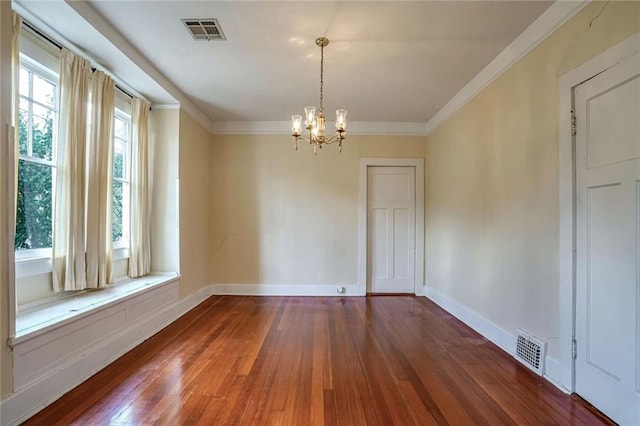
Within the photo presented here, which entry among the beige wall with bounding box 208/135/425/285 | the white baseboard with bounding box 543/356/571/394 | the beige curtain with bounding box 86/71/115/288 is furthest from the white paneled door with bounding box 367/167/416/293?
the beige curtain with bounding box 86/71/115/288

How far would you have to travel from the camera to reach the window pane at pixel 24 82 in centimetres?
228

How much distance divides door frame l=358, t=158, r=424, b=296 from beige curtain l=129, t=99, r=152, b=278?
299 centimetres

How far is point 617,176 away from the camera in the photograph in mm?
1854

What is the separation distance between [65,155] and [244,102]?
221 centimetres

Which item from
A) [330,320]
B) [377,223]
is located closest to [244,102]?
[377,223]

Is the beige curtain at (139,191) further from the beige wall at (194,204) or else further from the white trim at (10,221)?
the white trim at (10,221)

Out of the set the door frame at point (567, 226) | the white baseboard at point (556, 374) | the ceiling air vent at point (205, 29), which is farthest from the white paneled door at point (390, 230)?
the ceiling air vent at point (205, 29)

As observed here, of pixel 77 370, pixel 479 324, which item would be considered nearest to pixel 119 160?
pixel 77 370

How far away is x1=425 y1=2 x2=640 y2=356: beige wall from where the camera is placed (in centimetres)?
220

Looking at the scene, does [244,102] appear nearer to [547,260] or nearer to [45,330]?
[45,330]

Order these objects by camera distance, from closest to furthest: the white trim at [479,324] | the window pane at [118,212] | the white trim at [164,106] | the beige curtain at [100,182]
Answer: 1. the beige curtain at [100,182]
2. the white trim at [479,324]
3. the window pane at [118,212]
4. the white trim at [164,106]

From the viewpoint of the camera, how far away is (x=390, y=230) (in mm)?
5070

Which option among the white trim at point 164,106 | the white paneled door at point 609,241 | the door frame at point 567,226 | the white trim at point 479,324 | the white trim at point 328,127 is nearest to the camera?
the white paneled door at point 609,241

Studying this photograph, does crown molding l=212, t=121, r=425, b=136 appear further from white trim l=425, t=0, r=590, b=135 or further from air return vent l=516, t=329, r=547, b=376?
air return vent l=516, t=329, r=547, b=376
